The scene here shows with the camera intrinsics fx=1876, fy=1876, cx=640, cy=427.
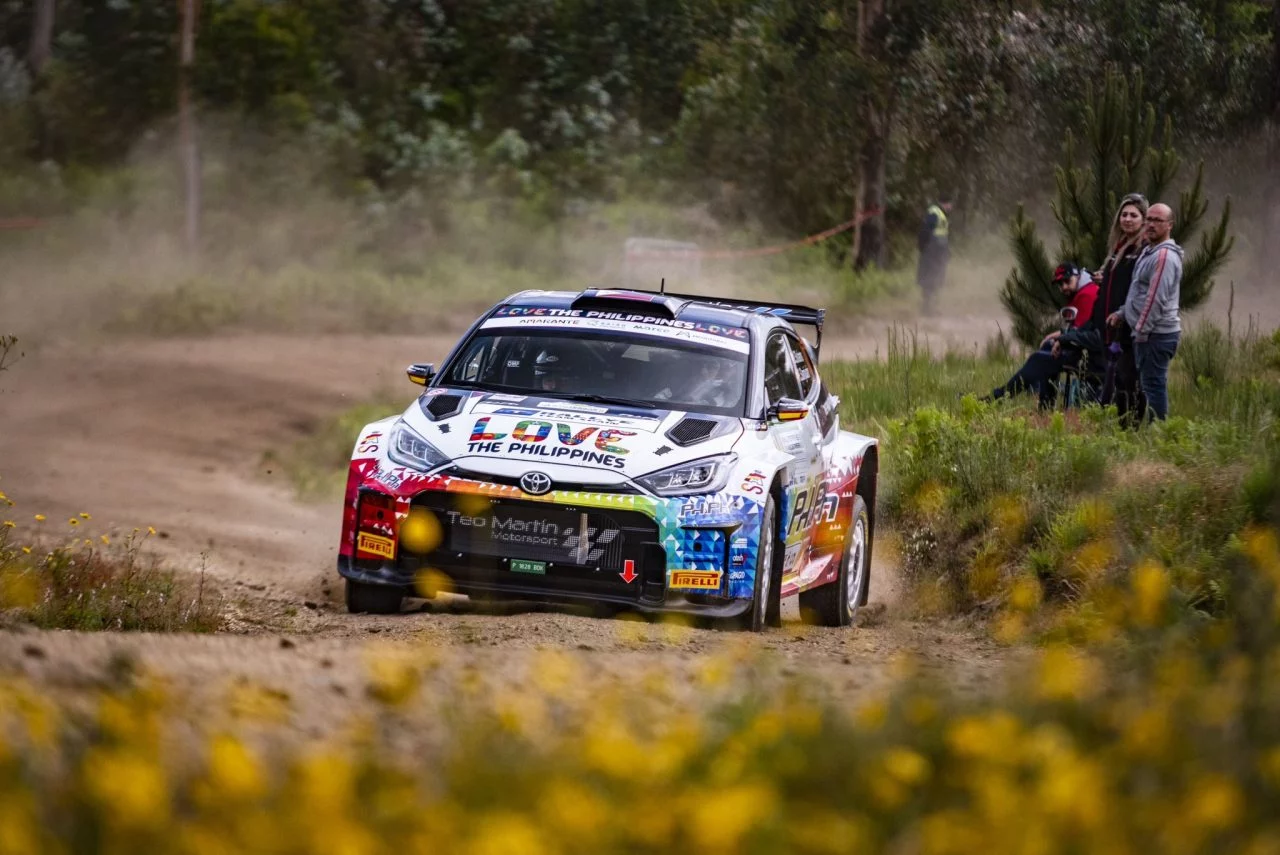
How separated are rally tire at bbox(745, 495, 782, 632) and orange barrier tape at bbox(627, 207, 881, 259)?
1937cm

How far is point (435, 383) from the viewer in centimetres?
984

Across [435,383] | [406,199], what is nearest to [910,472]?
[435,383]

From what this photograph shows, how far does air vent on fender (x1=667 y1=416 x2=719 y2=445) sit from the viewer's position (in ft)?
29.4

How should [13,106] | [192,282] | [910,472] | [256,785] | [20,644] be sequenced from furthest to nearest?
1. [13,106]
2. [192,282]
3. [910,472]
4. [20,644]
5. [256,785]

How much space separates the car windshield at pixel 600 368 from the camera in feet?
31.7

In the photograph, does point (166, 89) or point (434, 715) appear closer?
point (434, 715)

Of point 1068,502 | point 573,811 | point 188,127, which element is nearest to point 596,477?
point 1068,502

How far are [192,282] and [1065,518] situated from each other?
18.2m

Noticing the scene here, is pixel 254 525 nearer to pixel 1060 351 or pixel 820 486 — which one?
pixel 820 486

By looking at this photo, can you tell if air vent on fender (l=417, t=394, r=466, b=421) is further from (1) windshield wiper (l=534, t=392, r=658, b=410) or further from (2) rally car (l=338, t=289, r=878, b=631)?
(1) windshield wiper (l=534, t=392, r=658, b=410)

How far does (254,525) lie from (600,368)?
490cm

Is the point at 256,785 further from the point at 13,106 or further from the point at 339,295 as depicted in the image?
the point at 13,106

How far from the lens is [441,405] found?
9352 mm

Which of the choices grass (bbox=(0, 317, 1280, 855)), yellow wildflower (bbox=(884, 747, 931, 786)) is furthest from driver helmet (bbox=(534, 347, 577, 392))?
yellow wildflower (bbox=(884, 747, 931, 786))
